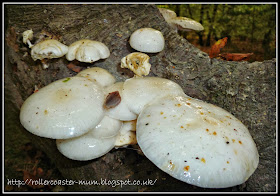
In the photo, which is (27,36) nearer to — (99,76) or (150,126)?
(99,76)

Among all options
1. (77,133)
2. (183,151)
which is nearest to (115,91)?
(77,133)

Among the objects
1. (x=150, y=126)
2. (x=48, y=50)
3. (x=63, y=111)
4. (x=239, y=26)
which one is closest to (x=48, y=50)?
(x=48, y=50)

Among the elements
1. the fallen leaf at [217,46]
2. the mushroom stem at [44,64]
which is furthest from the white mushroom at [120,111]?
the fallen leaf at [217,46]

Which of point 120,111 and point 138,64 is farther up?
point 138,64

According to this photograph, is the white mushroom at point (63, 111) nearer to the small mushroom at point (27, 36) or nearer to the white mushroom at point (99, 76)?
the white mushroom at point (99, 76)

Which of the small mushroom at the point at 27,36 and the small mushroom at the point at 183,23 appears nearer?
the small mushroom at the point at 27,36

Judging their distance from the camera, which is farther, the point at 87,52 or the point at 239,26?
the point at 239,26

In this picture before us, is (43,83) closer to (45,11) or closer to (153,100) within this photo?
(45,11)

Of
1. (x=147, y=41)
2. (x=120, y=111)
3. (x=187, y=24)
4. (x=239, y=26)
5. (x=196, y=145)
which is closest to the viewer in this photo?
(x=196, y=145)
